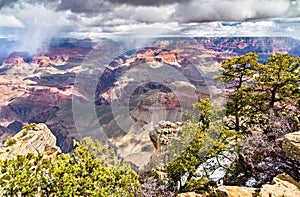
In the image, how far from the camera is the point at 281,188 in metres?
13.6

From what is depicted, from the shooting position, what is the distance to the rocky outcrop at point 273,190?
13.0 m

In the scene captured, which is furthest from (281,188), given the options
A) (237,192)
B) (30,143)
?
(30,143)

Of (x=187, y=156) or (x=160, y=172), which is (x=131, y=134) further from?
(x=187, y=156)

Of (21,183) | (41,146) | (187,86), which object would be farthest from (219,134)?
(187,86)

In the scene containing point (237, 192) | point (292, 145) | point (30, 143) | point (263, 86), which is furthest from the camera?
point (30, 143)

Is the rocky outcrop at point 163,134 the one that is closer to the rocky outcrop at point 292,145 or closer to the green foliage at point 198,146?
the green foliage at point 198,146

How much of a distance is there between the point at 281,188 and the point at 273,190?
1.87 ft

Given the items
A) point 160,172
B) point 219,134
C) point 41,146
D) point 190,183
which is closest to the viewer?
point 190,183

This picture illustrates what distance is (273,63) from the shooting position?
23812 millimetres

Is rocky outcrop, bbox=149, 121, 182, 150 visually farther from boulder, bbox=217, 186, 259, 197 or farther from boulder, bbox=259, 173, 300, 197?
boulder, bbox=259, 173, 300, 197

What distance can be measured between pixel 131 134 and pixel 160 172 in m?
80.8

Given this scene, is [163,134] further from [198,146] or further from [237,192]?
[237,192]

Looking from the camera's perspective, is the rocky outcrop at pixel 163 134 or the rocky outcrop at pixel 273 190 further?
the rocky outcrop at pixel 163 134

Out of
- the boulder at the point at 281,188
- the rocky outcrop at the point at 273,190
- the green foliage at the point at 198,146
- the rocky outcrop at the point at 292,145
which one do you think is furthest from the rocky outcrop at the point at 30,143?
the rocky outcrop at the point at 292,145
